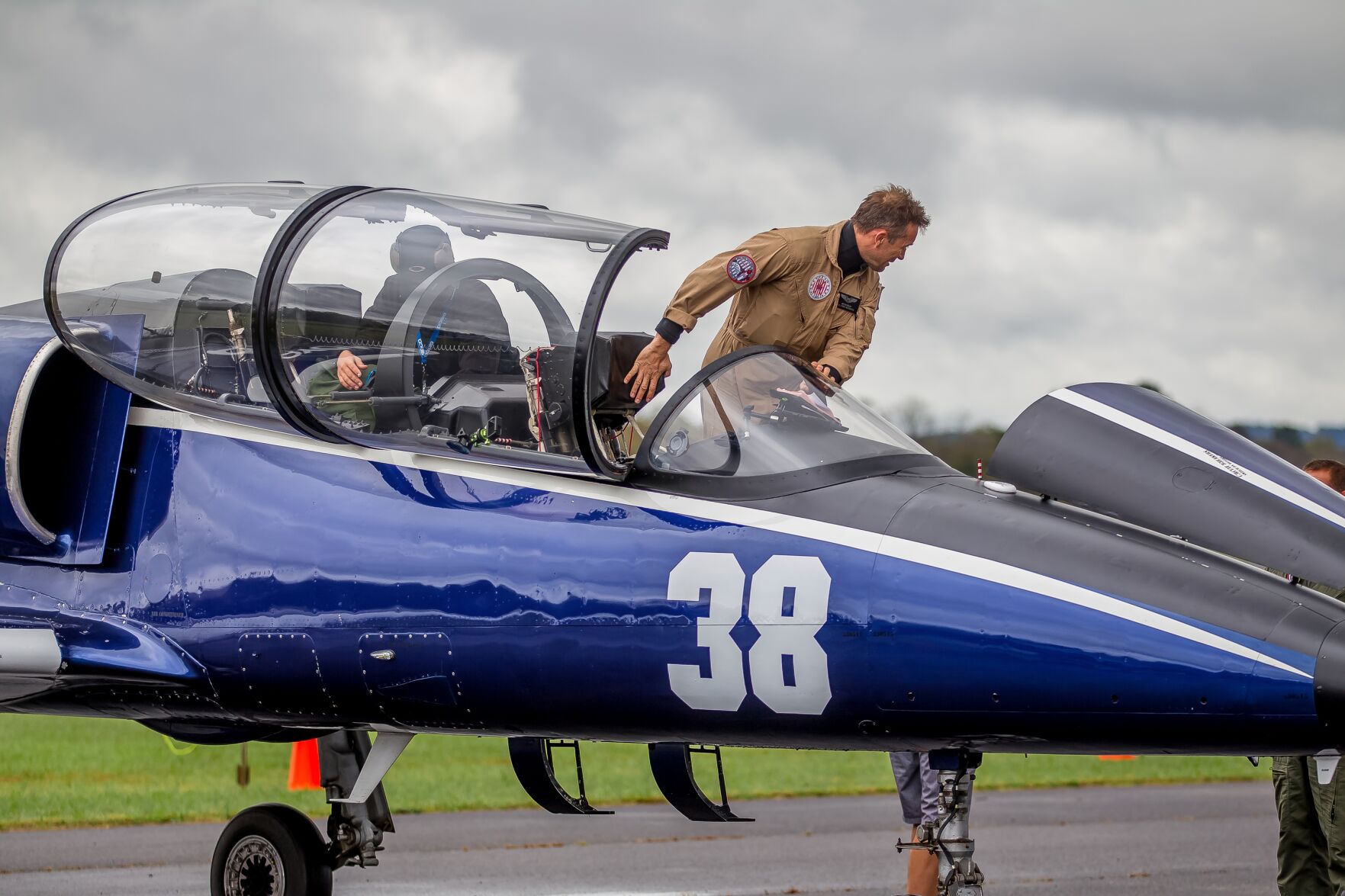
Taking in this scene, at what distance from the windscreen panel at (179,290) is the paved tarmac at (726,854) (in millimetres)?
4128

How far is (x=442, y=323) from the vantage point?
6477mm

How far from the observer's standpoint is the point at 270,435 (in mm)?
6797

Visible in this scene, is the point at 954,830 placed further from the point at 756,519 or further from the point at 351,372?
the point at 351,372

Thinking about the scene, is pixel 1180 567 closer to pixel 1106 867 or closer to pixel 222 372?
pixel 222 372

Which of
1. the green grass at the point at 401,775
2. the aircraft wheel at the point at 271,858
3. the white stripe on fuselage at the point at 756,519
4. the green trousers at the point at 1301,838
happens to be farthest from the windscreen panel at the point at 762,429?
the green grass at the point at 401,775

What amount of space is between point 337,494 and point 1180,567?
10.6 feet

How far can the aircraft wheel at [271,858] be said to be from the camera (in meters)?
7.95

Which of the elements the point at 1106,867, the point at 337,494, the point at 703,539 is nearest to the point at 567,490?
the point at 703,539

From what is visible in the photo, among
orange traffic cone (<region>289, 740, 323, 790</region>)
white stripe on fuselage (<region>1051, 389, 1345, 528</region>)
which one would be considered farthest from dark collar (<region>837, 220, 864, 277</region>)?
orange traffic cone (<region>289, 740, 323, 790</region>)

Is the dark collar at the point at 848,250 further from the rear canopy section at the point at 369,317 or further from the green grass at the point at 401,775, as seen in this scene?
the green grass at the point at 401,775

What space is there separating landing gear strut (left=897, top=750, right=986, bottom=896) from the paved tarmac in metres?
4.60

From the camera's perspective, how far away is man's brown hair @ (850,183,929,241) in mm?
6930

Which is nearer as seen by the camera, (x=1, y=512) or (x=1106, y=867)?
(x=1, y=512)

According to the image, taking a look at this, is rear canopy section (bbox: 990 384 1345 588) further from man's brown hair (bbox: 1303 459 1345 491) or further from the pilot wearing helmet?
man's brown hair (bbox: 1303 459 1345 491)
